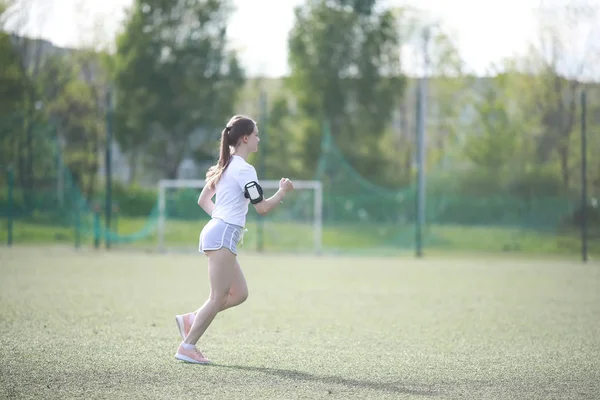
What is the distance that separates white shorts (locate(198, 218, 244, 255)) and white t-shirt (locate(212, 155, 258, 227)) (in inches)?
1.6

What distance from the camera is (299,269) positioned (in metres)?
17.0

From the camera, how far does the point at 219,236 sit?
20.7 feet

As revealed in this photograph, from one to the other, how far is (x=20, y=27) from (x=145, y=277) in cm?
2112

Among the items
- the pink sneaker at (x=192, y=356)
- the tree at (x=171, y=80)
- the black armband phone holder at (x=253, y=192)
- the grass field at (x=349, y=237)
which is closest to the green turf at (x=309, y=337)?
the pink sneaker at (x=192, y=356)

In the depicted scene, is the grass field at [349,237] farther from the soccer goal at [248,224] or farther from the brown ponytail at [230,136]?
the brown ponytail at [230,136]

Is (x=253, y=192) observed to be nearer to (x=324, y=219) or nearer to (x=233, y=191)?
(x=233, y=191)

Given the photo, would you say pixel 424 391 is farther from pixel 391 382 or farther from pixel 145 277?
pixel 145 277

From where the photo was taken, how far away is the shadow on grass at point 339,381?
18.0ft

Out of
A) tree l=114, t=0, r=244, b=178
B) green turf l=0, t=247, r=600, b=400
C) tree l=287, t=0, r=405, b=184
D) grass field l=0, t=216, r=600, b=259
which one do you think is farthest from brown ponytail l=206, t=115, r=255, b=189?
tree l=114, t=0, r=244, b=178

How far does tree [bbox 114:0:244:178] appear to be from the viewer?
1447 inches

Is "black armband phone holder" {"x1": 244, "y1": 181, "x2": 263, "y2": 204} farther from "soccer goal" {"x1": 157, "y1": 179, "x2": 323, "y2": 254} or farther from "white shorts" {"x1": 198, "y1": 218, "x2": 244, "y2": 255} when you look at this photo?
"soccer goal" {"x1": 157, "y1": 179, "x2": 323, "y2": 254}

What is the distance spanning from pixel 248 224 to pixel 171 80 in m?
13.8

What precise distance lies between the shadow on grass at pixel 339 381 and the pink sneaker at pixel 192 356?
0.58ft

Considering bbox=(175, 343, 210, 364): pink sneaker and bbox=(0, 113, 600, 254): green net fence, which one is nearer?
bbox=(175, 343, 210, 364): pink sneaker
